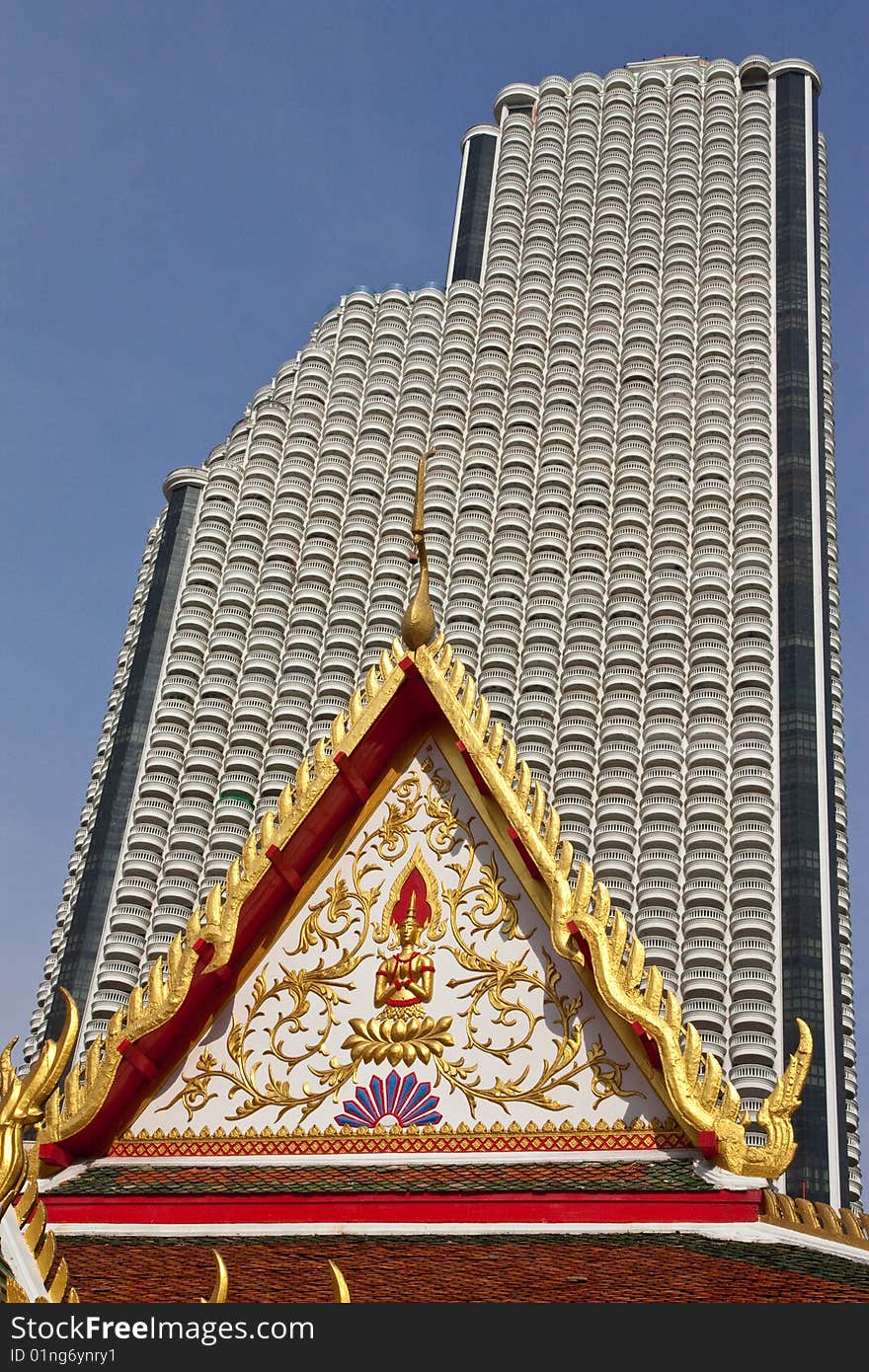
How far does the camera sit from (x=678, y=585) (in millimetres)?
85812

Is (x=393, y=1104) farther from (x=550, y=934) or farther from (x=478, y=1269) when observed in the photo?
(x=478, y=1269)

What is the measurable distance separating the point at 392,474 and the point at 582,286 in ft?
55.9

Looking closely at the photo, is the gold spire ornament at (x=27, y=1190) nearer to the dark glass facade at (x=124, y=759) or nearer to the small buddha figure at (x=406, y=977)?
the small buddha figure at (x=406, y=977)

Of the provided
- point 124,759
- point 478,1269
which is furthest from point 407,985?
point 124,759

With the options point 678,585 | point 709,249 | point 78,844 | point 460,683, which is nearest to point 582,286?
point 709,249

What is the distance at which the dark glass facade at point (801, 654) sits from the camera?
2721 inches

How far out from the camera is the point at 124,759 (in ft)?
281

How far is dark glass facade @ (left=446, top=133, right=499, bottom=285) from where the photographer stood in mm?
103050

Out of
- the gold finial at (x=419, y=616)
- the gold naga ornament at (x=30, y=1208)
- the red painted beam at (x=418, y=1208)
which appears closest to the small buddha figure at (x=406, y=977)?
the red painted beam at (x=418, y=1208)

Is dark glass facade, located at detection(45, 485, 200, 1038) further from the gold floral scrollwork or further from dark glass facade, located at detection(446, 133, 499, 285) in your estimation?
the gold floral scrollwork

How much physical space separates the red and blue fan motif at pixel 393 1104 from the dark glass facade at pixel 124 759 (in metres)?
66.7

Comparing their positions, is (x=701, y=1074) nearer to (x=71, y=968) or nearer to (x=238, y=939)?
(x=238, y=939)

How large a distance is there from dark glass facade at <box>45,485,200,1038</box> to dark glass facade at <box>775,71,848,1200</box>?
30709mm

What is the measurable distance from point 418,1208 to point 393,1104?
884mm
